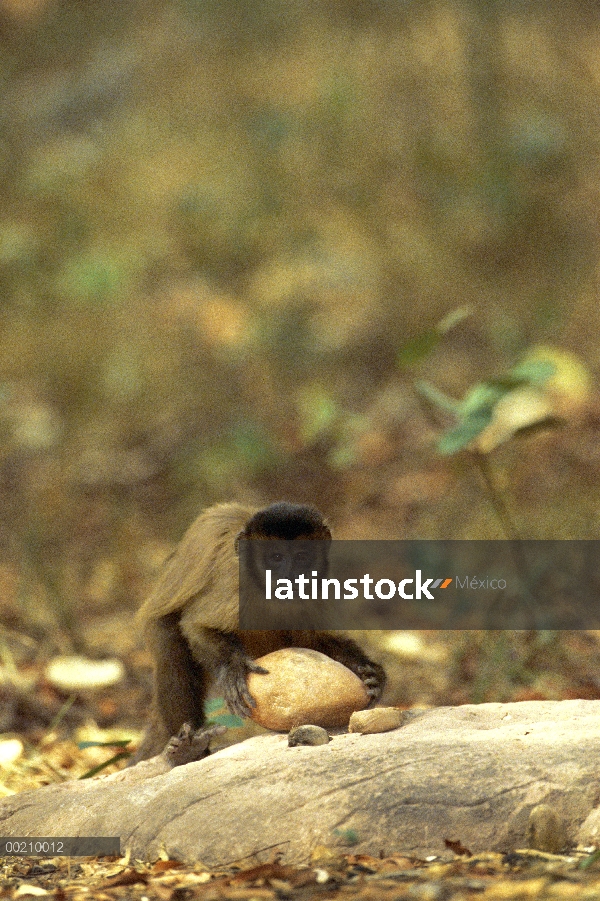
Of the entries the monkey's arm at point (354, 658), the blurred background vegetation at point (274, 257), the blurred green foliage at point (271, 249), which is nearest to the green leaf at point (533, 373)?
the monkey's arm at point (354, 658)

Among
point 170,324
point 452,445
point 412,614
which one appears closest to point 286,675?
point 452,445

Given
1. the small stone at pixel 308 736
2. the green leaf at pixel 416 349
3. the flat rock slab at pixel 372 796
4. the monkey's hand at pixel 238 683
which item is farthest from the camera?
the green leaf at pixel 416 349

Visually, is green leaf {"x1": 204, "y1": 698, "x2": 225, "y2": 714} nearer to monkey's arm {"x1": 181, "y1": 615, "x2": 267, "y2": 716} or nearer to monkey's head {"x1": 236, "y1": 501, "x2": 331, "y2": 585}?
monkey's arm {"x1": 181, "y1": 615, "x2": 267, "y2": 716}

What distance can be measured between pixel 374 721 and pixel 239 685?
1.78 ft

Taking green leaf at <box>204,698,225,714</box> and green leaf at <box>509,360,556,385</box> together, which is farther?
green leaf at <box>509,360,556,385</box>

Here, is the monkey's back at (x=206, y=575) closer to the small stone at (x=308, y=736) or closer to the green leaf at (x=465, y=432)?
the small stone at (x=308, y=736)

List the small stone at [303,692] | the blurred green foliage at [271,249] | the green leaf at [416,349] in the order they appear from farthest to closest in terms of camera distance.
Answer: the blurred green foliage at [271,249], the green leaf at [416,349], the small stone at [303,692]

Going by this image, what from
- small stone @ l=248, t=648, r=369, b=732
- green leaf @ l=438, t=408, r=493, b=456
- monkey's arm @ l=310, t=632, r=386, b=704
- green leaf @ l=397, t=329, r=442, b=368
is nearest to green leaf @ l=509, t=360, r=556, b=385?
green leaf @ l=438, t=408, r=493, b=456

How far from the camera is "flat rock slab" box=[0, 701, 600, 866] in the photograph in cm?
308

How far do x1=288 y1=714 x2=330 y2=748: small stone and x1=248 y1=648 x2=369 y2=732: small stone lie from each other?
16 centimetres

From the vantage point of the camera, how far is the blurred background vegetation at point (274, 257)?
355 inches

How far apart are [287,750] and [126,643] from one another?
3781 millimetres

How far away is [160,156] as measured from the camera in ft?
39.8

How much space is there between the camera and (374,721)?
3.70 m
